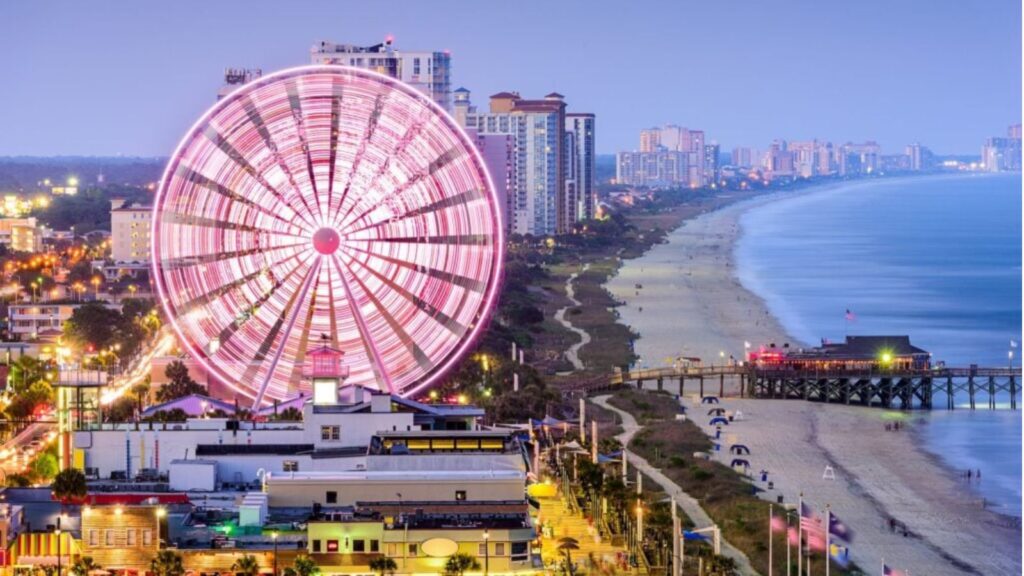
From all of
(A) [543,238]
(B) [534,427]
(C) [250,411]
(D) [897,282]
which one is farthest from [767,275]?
(C) [250,411]

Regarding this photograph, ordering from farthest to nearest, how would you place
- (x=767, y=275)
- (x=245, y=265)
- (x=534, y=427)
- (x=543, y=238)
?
(x=543, y=238)
(x=767, y=275)
(x=534, y=427)
(x=245, y=265)

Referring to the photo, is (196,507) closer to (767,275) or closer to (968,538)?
(968,538)

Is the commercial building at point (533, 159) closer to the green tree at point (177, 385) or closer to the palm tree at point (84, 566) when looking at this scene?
the green tree at point (177, 385)

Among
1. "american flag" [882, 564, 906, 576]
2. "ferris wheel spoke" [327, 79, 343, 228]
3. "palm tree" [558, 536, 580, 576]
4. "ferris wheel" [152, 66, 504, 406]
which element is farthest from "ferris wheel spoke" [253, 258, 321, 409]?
"american flag" [882, 564, 906, 576]

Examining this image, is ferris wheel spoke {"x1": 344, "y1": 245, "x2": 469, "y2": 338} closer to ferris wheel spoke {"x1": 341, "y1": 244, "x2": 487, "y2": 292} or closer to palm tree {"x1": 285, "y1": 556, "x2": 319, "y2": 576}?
ferris wheel spoke {"x1": 341, "y1": 244, "x2": 487, "y2": 292}

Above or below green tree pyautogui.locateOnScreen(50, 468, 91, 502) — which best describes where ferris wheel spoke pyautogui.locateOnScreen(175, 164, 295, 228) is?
above

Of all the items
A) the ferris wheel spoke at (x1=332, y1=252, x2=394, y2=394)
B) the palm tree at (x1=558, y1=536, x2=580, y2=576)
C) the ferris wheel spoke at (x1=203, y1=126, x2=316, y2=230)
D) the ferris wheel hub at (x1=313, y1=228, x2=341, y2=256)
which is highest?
the ferris wheel spoke at (x1=203, y1=126, x2=316, y2=230)
